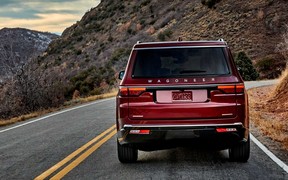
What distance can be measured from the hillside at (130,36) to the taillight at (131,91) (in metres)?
12.4

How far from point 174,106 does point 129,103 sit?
2.05 ft

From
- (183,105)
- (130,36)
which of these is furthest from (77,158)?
(130,36)

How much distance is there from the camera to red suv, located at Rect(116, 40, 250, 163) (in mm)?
6535

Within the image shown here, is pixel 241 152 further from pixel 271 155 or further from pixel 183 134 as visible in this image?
pixel 183 134

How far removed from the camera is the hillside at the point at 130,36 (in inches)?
787

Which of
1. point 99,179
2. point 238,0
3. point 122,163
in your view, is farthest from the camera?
point 238,0

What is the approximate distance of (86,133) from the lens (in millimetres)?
10828

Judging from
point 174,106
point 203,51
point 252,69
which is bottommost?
point 252,69

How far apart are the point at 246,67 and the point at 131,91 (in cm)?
2964

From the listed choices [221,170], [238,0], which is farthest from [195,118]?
[238,0]

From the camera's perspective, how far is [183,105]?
6.53 meters

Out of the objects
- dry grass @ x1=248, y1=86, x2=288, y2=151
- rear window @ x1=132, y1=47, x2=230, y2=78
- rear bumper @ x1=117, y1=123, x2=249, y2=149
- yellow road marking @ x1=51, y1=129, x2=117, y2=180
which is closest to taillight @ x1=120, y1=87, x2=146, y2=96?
rear window @ x1=132, y1=47, x2=230, y2=78

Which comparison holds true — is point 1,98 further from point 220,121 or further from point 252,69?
point 252,69

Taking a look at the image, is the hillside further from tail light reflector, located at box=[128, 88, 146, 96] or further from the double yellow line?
tail light reflector, located at box=[128, 88, 146, 96]
